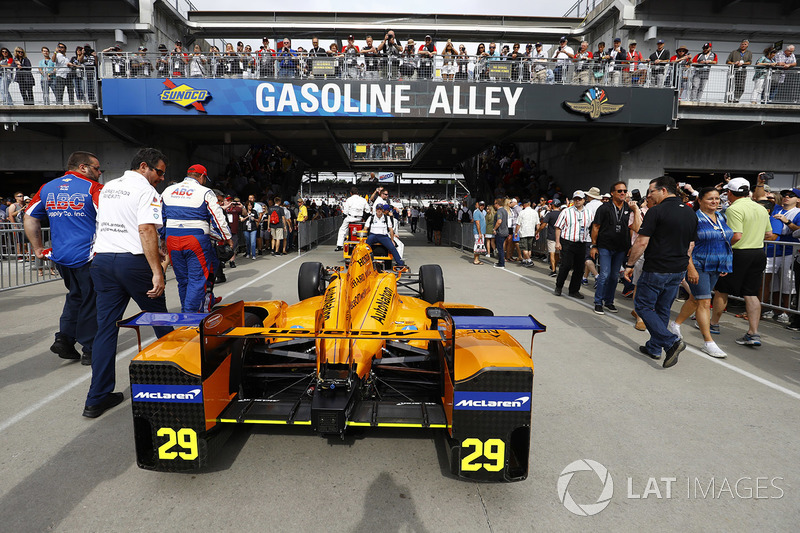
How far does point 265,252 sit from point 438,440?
14425mm

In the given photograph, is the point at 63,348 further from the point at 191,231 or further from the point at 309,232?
the point at 309,232

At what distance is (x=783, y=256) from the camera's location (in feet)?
20.7

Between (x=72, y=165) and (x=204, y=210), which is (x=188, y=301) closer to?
(x=204, y=210)

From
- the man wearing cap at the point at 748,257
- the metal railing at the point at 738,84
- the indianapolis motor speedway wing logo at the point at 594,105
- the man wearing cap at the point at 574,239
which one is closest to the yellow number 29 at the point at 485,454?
the man wearing cap at the point at 748,257

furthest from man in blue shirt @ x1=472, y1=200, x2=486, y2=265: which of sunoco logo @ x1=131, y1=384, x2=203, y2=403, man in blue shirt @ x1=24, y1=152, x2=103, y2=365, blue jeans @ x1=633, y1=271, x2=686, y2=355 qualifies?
sunoco logo @ x1=131, y1=384, x2=203, y2=403

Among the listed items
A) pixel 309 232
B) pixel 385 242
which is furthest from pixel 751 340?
pixel 309 232

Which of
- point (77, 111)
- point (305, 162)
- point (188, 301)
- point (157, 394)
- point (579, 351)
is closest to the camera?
point (157, 394)

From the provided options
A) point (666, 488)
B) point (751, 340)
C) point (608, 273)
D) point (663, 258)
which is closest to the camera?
point (666, 488)

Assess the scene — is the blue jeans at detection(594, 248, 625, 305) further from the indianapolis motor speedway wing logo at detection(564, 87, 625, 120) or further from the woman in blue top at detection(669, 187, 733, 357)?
the indianapolis motor speedway wing logo at detection(564, 87, 625, 120)

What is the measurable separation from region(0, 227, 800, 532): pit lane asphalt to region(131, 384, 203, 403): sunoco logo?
50cm

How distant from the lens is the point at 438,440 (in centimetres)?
304

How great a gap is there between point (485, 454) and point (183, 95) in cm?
1495

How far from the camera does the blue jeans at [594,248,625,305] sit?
6.89 metres

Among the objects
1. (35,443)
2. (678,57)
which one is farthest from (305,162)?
(35,443)
